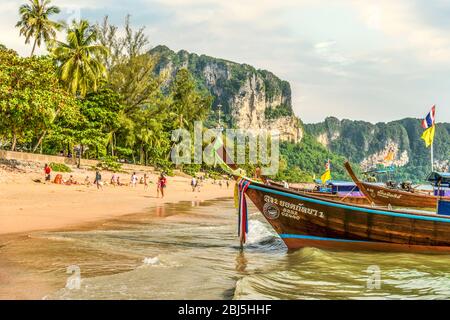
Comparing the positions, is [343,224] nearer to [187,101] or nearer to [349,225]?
[349,225]

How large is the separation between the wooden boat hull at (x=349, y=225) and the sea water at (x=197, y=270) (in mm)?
287

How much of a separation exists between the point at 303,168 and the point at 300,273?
182 meters

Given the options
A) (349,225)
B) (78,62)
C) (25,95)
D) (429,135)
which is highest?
(78,62)

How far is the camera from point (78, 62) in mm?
36406

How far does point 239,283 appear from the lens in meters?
6.26

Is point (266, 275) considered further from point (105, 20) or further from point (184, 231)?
point (105, 20)

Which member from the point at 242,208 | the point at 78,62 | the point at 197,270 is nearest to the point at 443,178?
the point at 242,208

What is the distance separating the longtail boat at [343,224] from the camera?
933 centimetres

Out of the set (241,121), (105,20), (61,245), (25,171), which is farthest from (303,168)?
(61,245)

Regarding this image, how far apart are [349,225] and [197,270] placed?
4.09m

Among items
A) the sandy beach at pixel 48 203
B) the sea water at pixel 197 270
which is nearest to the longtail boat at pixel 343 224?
the sea water at pixel 197 270

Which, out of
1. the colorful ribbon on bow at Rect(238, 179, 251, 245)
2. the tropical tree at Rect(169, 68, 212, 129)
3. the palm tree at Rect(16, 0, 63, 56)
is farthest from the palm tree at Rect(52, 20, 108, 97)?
the colorful ribbon on bow at Rect(238, 179, 251, 245)

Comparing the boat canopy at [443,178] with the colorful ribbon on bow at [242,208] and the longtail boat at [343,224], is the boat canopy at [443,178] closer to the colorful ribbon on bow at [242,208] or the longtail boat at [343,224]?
the longtail boat at [343,224]
